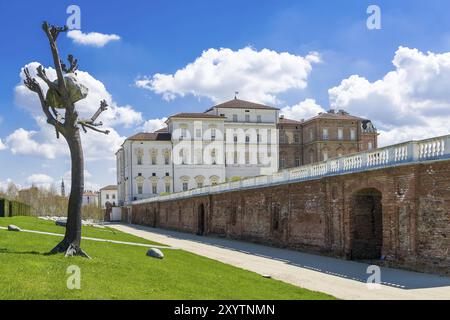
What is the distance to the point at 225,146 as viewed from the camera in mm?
89562

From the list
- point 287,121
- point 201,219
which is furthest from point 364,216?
point 287,121

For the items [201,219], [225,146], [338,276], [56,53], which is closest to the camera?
[56,53]

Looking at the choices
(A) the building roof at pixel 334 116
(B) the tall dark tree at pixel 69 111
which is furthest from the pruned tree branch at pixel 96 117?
(A) the building roof at pixel 334 116

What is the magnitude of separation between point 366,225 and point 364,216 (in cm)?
40

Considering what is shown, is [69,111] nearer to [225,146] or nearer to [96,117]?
[96,117]

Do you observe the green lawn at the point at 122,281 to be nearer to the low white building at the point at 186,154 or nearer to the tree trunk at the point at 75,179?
the tree trunk at the point at 75,179

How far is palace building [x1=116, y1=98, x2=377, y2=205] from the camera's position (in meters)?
86.9

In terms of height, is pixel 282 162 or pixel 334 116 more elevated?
pixel 334 116

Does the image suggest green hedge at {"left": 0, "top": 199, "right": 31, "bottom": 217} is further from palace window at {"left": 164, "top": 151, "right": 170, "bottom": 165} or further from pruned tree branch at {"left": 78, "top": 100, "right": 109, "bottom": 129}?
palace window at {"left": 164, "top": 151, "right": 170, "bottom": 165}

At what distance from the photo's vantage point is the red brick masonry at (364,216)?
58.6 ft
